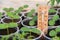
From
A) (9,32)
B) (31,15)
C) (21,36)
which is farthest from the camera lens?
(31,15)

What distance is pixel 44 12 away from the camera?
1002 millimetres

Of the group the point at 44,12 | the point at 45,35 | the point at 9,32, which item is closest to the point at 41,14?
the point at 44,12

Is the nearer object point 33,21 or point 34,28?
point 34,28

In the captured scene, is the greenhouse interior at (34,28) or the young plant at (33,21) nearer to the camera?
the greenhouse interior at (34,28)

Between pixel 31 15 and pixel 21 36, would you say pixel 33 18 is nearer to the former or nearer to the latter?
pixel 31 15

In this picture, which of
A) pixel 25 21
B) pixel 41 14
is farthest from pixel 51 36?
pixel 25 21

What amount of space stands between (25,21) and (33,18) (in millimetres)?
68

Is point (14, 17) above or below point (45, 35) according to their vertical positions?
above

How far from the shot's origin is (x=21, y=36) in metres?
0.96

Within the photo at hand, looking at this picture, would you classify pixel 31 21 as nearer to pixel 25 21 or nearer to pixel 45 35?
pixel 25 21

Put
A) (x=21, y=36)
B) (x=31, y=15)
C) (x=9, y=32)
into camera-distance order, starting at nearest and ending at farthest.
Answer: (x=21, y=36)
(x=9, y=32)
(x=31, y=15)

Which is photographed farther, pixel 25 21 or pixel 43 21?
pixel 25 21

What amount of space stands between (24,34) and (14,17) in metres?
0.18

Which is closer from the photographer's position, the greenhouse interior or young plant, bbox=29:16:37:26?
the greenhouse interior
